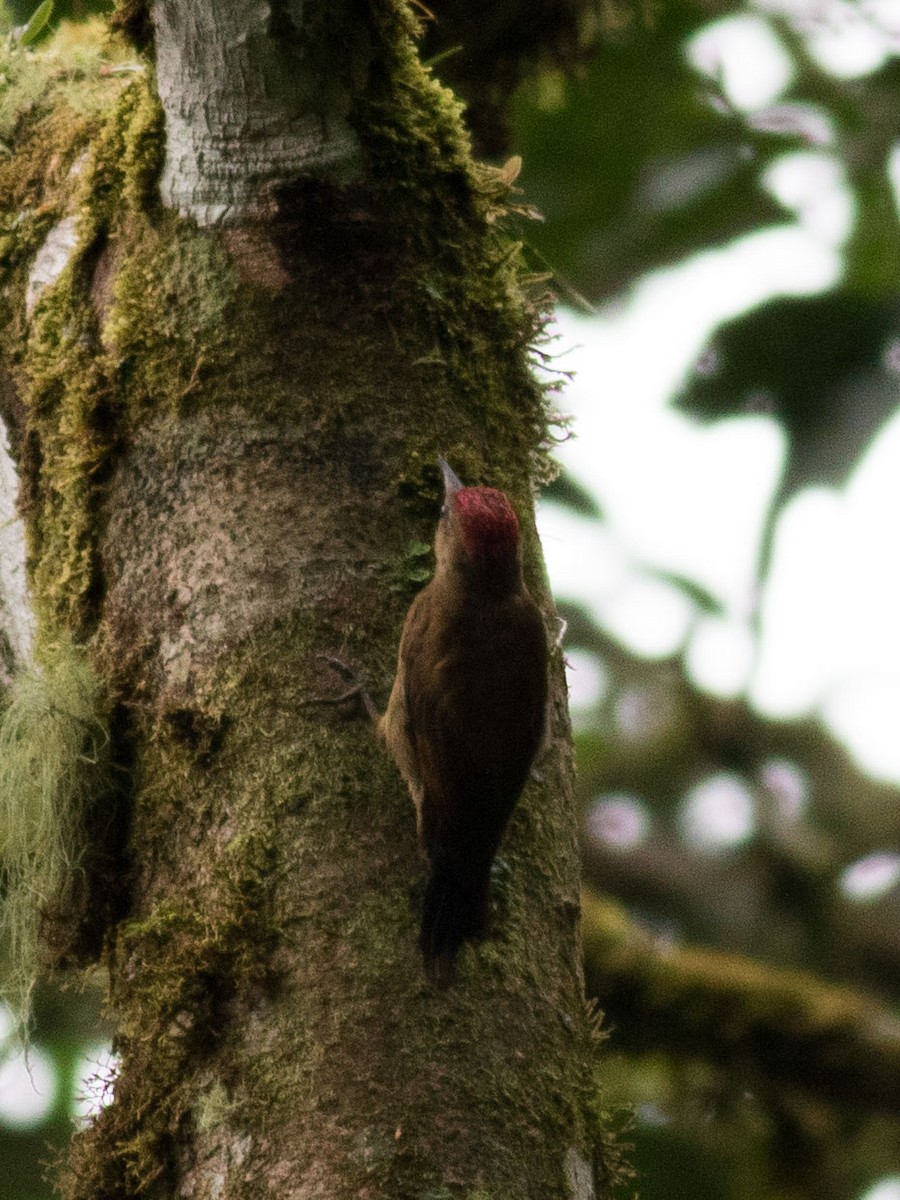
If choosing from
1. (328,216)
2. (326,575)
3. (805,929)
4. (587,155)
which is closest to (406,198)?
(328,216)

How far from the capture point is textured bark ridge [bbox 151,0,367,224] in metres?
2.97

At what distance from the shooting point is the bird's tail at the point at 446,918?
253 cm

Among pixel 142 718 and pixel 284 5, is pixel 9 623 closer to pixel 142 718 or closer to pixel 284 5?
pixel 142 718

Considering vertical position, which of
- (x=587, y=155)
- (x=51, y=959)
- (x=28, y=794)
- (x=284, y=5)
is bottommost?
(x=587, y=155)

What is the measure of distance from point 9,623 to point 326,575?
0.82m

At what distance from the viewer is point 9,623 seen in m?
3.37

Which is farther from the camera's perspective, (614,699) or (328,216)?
(614,699)

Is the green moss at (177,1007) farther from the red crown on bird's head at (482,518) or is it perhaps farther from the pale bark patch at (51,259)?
the pale bark patch at (51,259)

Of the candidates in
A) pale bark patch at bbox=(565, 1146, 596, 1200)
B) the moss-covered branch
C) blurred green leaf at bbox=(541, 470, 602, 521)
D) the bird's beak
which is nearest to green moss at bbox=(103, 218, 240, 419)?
the bird's beak

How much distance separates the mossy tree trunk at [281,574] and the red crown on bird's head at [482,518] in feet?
0.23

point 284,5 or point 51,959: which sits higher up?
point 284,5

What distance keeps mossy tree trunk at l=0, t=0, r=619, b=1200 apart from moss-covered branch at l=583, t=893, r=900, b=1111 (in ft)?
9.94

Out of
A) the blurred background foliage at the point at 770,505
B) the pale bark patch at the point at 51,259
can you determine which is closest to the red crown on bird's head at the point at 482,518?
the pale bark patch at the point at 51,259

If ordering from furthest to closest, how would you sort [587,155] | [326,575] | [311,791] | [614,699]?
[614,699] → [587,155] → [326,575] → [311,791]
